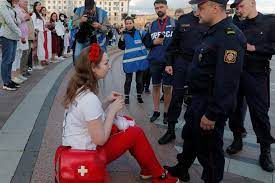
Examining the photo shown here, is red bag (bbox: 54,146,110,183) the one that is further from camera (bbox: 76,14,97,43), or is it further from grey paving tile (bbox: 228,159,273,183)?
camera (bbox: 76,14,97,43)

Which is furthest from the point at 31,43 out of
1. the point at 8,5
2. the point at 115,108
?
the point at 115,108

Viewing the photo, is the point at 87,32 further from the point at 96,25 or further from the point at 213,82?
the point at 213,82

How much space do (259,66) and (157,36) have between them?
2107mm

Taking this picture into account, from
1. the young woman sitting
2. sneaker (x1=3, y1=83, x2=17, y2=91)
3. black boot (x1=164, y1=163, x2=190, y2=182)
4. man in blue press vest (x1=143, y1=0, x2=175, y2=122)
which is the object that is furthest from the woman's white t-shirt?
sneaker (x1=3, y1=83, x2=17, y2=91)

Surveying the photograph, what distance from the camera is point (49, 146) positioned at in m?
4.83

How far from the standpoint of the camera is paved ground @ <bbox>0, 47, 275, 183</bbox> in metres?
4.14

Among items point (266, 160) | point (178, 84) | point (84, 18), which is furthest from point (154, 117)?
point (266, 160)

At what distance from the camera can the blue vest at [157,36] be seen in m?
6.25

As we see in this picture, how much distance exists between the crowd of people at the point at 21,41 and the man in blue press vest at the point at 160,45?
326cm

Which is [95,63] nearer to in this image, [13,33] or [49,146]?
[49,146]

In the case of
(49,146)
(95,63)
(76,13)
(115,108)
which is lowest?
(49,146)

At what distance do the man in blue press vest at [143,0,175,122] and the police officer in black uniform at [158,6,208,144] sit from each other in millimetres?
611

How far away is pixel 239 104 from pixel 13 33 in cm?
516

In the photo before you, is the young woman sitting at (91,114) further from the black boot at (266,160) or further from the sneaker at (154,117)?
the sneaker at (154,117)
